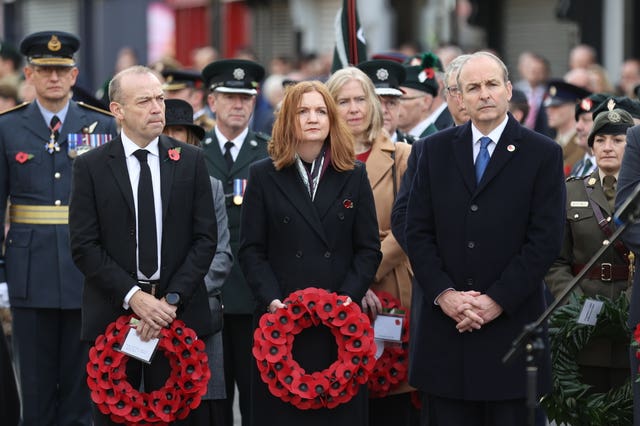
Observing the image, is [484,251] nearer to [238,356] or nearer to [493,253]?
[493,253]

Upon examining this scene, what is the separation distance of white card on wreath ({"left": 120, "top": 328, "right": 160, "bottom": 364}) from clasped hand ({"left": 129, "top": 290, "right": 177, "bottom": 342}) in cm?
3

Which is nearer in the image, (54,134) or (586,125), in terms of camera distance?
(54,134)

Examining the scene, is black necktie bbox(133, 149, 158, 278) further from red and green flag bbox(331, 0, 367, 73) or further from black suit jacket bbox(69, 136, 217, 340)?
red and green flag bbox(331, 0, 367, 73)

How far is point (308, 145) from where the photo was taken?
7.24 meters

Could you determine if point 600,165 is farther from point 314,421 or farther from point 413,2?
point 413,2

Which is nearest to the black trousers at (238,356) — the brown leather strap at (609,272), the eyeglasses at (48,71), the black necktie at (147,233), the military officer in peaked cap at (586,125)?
the black necktie at (147,233)

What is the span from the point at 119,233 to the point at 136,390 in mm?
784

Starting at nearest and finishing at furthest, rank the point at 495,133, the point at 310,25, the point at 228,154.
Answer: the point at 495,133
the point at 228,154
the point at 310,25

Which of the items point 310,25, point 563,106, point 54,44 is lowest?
point 563,106

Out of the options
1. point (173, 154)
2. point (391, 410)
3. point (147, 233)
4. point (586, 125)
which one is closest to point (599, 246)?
point (391, 410)

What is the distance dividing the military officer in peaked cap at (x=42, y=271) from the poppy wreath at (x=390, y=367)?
1.87 meters

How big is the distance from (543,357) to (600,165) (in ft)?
5.99

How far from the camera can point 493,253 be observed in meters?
6.57

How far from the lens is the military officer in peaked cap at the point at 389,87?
8836 millimetres
